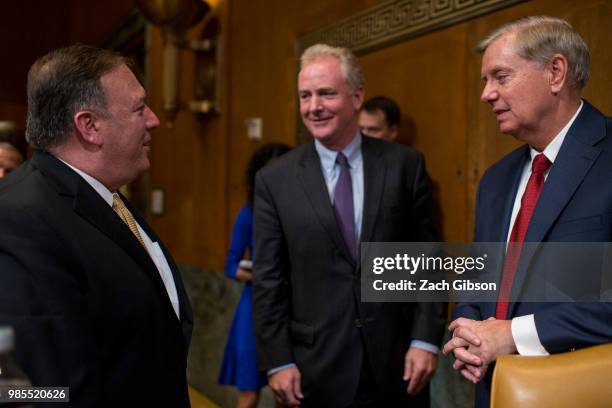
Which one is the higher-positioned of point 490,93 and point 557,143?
point 490,93

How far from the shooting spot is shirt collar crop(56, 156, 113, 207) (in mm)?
1292

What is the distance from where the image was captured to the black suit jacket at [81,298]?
1.04 metres

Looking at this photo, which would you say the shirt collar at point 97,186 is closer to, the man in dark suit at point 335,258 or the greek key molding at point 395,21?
the man in dark suit at point 335,258

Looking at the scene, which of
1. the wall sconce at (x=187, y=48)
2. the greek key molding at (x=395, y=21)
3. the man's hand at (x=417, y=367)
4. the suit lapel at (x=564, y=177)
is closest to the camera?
the suit lapel at (x=564, y=177)

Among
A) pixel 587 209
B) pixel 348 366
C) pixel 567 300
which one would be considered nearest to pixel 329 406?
pixel 348 366

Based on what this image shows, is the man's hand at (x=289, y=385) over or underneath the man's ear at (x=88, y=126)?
underneath

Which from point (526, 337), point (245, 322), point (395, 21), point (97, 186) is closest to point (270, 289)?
point (97, 186)

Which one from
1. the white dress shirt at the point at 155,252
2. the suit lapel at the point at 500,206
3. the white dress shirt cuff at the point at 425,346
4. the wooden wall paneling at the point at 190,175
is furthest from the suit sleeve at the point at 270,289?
the wooden wall paneling at the point at 190,175

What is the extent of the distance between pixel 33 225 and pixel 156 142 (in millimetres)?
4131

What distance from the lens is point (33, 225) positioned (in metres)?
1.10

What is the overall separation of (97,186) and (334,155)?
831 millimetres

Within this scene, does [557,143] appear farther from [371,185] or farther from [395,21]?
[395,21]

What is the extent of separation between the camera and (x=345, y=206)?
1.90 m

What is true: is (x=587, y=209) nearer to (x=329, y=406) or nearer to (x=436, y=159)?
(x=329, y=406)
